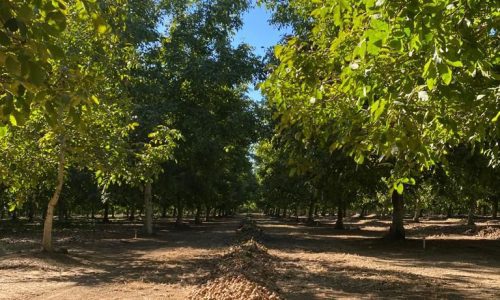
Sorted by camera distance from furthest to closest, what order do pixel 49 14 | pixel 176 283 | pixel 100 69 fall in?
pixel 176 283 < pixel 100 69 < pixel 49 14

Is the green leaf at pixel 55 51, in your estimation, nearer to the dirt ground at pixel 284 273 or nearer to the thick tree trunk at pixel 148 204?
the dirt ground at pixel 284 273

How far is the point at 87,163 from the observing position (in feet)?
49.1

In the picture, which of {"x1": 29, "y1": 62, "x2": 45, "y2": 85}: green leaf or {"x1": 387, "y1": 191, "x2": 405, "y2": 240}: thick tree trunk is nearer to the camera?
{"x1": 29, "y1": 62, "x2": 45, "y2": 85}: green leaf

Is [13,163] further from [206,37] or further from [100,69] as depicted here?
[206,37]

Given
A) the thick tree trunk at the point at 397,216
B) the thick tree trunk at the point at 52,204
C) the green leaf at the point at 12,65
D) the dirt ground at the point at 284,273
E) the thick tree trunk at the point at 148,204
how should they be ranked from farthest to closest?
the thick tree trunk at the point at 148,204 → the thick tree trunk at the point at 397,216 → the thick tree trunk at the point at 52,204 → the dirt ground at the point at 284,273 → the green leaf at the point at 12,65

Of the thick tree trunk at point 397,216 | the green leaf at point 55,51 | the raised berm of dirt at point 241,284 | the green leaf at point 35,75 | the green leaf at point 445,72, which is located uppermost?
the green leaf at point 55,51

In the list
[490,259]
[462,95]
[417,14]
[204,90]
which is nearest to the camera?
[417,14]

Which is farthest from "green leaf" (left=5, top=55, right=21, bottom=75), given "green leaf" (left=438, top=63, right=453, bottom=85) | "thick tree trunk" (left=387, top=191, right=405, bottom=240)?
"thick tree trunk" (left=387, top=191, right=405, bottom=240)

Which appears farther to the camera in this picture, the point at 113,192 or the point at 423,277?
the point at 113,192

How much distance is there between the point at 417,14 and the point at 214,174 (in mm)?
31780

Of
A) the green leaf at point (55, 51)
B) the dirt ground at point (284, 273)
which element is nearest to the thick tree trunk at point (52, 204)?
the dirt ground at point (284, 273)

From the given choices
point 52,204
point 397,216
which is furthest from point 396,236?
point 52,204

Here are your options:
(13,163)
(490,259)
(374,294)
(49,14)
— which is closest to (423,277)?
(374,294)

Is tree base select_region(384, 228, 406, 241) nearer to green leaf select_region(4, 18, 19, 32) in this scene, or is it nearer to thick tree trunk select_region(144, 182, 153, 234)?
thick tree trunk select_region(144, 182, 153, 234)
